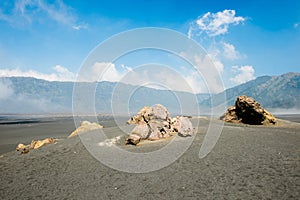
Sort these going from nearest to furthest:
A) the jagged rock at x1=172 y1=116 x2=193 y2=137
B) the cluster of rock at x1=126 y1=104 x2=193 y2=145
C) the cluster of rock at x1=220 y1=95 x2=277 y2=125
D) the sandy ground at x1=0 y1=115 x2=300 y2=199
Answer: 1. the sandy ground at x1=0 y1=115 x2=300 y2=199
2. the cluster of rock at x1=126 y1=104 x2=193 y2=145
3. the jagged rock at x1=172 y1=116 x2=193 y2=137
4. the cluster of rock at x1=220 y1=95 x2=277 y2=125

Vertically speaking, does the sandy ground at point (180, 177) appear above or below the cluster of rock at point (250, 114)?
below

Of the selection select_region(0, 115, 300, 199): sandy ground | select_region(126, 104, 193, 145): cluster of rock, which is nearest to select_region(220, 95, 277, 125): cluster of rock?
select_region(126, 104, 193, 145): cluster of rock

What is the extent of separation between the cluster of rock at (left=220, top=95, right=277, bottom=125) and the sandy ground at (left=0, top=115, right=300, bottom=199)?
11189mm

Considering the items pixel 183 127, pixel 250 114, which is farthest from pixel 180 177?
pixel 250 114

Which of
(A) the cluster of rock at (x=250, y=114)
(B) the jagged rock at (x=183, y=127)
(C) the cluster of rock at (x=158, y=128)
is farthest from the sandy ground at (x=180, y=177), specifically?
(A) the cluster of rock at (x=250, y=114)

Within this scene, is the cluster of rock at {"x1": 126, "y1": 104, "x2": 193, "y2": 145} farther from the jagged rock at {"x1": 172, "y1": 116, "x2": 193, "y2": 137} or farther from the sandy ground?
the sandy ground

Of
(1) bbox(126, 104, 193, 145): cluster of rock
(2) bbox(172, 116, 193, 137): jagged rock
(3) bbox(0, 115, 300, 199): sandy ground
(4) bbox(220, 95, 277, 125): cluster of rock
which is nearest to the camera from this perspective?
(3) bbox(0, 115, 300, 199): sandy ground

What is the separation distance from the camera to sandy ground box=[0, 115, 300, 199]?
8.39 metres

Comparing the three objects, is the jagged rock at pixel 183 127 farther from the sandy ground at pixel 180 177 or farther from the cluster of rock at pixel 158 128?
the sandy ground at pixel 180 177

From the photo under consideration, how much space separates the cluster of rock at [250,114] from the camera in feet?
82.4

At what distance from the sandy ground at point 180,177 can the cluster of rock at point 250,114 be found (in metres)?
11.2

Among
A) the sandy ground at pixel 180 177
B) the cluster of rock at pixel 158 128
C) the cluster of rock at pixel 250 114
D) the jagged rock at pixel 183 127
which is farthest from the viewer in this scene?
the cluster of rock at pixel 250 114

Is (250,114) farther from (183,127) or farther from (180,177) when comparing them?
(180,177)

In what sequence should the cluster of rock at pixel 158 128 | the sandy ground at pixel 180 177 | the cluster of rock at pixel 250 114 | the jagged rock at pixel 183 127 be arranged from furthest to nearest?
the cluster of rock at pixel 250 114
the jagged rock at pixel 183 127
the cluster of rock at pixel 158 128
the sandy ground at pixel 180 177
